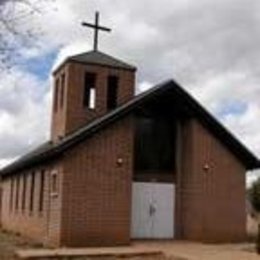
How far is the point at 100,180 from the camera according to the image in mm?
25953

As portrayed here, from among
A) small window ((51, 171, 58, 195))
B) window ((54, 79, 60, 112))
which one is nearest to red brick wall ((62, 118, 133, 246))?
small window ((51, 171, 58, 195))

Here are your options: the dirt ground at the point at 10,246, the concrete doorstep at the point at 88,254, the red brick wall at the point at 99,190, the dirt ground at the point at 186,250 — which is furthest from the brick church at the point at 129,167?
the concrete doorstep at the point at 88,254

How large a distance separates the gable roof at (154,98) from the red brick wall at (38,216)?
0.96 metres

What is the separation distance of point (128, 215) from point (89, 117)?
4830 millimetres

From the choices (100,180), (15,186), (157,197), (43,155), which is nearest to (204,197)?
(157,197)

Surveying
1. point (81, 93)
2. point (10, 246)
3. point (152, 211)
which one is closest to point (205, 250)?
point (152, 211)

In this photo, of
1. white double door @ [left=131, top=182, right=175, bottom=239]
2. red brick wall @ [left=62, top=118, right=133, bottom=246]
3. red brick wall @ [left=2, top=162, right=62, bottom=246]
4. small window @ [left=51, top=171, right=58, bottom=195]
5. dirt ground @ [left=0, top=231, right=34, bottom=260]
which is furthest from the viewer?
white double door @ [left=131, top=182, right=175, bottom=239]

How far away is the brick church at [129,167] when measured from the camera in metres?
25.7

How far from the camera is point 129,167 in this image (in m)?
26.5

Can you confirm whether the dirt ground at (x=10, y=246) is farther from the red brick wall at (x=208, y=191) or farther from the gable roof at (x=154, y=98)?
the red brick wall at (x=208, y=191)

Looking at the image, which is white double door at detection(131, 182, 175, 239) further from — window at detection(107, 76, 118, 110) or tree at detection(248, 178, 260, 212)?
tree at detection(248, 178, 260, 212)

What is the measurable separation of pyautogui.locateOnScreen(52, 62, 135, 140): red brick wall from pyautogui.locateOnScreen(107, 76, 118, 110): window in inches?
6.8

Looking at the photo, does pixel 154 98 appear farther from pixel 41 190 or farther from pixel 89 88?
pixel 41 190

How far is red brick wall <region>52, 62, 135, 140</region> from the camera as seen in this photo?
2903 cm
